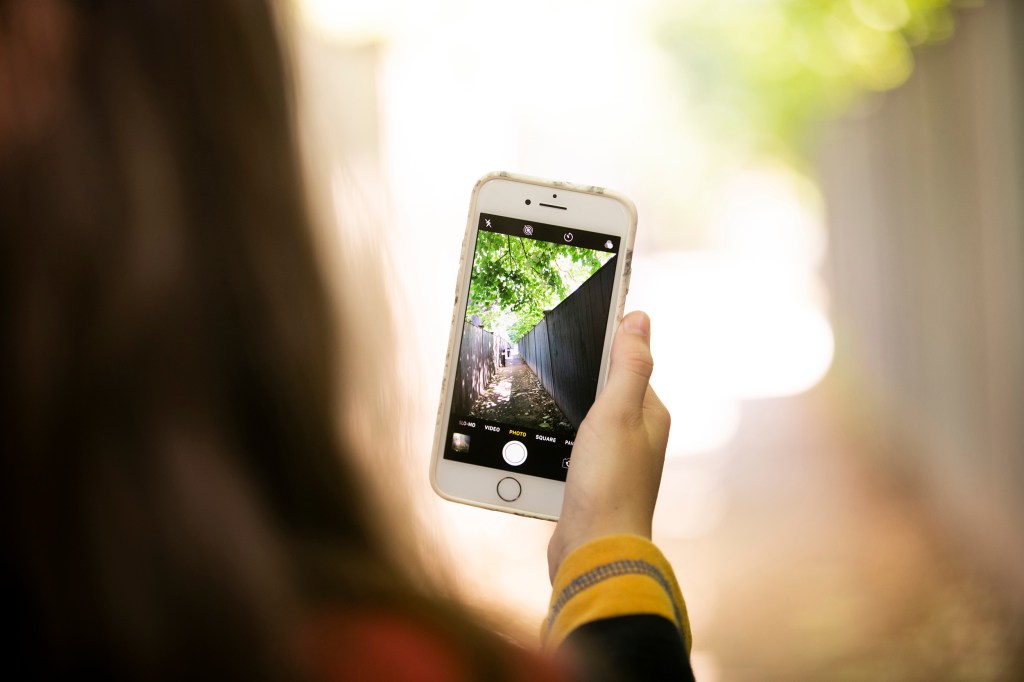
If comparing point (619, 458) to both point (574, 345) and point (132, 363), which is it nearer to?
point (574, 345)

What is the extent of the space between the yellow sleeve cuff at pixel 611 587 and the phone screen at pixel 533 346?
0.28m

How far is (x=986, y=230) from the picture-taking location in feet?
4.67

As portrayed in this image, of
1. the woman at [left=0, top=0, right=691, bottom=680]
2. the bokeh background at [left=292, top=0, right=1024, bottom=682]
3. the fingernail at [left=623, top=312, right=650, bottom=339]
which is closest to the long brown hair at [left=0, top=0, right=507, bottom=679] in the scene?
the woman at [left=0, top=0, right=691, bottom=680]

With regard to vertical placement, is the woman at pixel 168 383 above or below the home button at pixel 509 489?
above

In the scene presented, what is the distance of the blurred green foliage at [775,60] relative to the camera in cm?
148

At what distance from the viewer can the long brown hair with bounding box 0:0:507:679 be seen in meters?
0.30

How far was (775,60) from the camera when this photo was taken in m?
1.50

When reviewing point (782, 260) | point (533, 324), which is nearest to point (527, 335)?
point (533, 324)

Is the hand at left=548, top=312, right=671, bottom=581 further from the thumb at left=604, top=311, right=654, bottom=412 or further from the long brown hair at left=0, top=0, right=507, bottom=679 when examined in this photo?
the long brown hair at left=0, top=0, right=507, bottom=679

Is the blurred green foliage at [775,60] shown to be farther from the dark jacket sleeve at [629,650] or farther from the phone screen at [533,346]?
the dark jacket sleeve at [629,650]

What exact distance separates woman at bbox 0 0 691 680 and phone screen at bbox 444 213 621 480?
0.42m

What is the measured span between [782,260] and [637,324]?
88 cm

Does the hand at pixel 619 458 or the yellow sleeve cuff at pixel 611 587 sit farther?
the hand at pixel 619 458

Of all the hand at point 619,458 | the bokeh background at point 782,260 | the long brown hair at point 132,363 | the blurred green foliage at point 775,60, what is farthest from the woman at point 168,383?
the blurred green foliage at point 775,60
